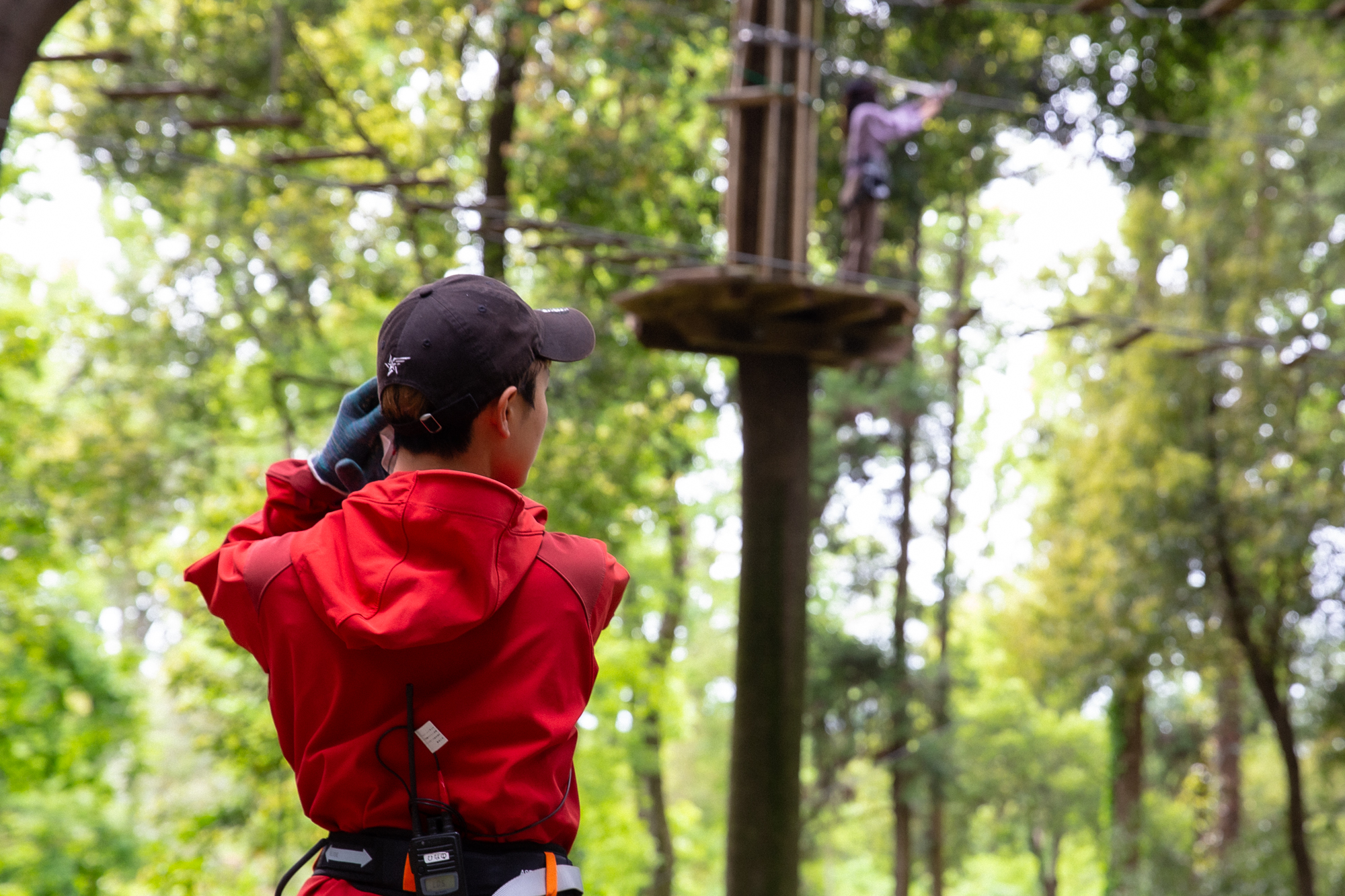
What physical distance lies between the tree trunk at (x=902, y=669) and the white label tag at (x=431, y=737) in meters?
14.1

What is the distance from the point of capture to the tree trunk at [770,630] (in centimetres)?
598

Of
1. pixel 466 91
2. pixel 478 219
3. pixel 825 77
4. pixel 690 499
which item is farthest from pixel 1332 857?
pixel 466 91

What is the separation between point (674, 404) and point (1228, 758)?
34.6ft

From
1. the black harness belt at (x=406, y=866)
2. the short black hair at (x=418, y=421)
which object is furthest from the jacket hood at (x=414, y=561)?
the black harness belt at (x=406, y=866)

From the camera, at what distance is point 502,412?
1252mm

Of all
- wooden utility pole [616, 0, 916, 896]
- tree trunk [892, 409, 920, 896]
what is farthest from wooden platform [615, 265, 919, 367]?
tree trunk [892, 409, 920, 896]

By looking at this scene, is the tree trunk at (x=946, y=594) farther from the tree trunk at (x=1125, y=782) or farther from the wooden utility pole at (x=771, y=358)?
the wooden utility pole at (x=771, y=358)

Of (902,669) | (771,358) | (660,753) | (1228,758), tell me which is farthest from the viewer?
(660,753)

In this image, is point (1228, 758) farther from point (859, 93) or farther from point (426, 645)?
point (426, 645)

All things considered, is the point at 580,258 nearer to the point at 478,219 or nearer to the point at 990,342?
the point at 478,219

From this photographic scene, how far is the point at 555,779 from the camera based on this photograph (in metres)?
1.21

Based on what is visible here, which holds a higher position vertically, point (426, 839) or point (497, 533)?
point (497, 533)

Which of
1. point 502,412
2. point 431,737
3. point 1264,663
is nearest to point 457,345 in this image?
point 502,412

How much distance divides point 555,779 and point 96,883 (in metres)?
12.7
